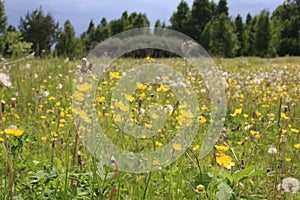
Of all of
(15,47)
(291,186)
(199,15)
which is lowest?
(291,186)

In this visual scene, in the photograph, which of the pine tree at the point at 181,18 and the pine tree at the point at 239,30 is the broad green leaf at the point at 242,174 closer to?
the pine tree at the point at 239,30

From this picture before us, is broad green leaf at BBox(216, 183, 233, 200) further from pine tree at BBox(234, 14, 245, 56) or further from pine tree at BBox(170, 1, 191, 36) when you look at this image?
pine tree at BBox(170, 1, 191, 36)

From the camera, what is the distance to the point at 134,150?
6.27 ft

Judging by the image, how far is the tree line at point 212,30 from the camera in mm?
21906

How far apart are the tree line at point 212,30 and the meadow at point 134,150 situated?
38.8 ft

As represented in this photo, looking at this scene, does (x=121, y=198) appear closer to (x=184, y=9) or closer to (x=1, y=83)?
(x=1, y=83)

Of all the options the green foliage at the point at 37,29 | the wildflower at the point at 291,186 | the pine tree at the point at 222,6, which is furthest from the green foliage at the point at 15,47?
the pine tree at the point at 222,6

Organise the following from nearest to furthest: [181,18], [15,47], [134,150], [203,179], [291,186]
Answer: [203,179] < [291,186] < [134,150] < [15,47] < [181,18]

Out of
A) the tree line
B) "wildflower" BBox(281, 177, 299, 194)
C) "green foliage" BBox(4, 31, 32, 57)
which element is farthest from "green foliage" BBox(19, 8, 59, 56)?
"wildflower" BBox(281, 177, 299, 194)

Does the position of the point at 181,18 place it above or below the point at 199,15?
below

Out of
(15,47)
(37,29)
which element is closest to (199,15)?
(37,29)

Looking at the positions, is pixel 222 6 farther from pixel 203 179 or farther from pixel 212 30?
pixel 203 179

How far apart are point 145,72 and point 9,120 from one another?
1.31 metres

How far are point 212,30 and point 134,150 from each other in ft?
72.1
